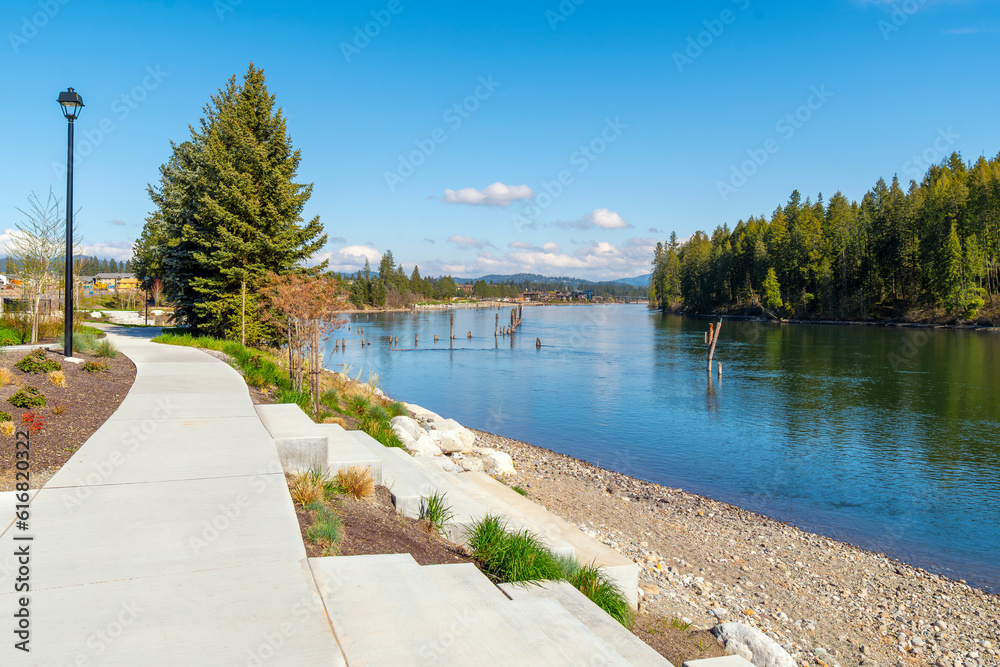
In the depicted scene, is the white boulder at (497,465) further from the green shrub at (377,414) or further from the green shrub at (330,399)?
the green shrub at (330,399)

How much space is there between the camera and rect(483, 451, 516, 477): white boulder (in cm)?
1312

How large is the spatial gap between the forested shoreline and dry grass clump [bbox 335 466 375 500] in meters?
84.6

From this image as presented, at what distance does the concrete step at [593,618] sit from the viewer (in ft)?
12.8

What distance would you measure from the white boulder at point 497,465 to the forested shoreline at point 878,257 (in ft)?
257

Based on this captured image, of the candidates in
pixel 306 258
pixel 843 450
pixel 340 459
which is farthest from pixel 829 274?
pixel 340 459

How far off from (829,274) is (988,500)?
269 feet

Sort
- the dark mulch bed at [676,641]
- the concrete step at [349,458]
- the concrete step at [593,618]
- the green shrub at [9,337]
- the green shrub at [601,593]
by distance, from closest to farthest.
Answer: the concrete step at [593,618], the dark mulch bed at [676,641], the green shrub at [601,593], the concrete step at [349,458], the green shrub at [9,337]

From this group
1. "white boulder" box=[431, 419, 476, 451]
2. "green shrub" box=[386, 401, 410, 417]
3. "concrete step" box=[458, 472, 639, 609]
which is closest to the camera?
"concrete step" box=[458, 472, 639, 609]

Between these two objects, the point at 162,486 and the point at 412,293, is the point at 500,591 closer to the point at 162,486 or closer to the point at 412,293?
the point at 162,486

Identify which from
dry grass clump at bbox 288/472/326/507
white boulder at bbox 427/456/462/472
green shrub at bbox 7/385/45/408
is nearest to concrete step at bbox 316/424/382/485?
dry grass clump at bbox 288/472/326/507

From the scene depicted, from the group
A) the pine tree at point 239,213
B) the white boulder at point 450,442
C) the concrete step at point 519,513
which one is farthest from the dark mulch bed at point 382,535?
the pine tree at point 239,213

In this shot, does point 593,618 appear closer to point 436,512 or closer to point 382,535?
point 382,535

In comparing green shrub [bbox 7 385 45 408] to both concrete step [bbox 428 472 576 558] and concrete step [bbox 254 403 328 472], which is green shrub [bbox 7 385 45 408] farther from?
concrete step [bbox 428 472 576 558]

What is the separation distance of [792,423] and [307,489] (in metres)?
22.0
